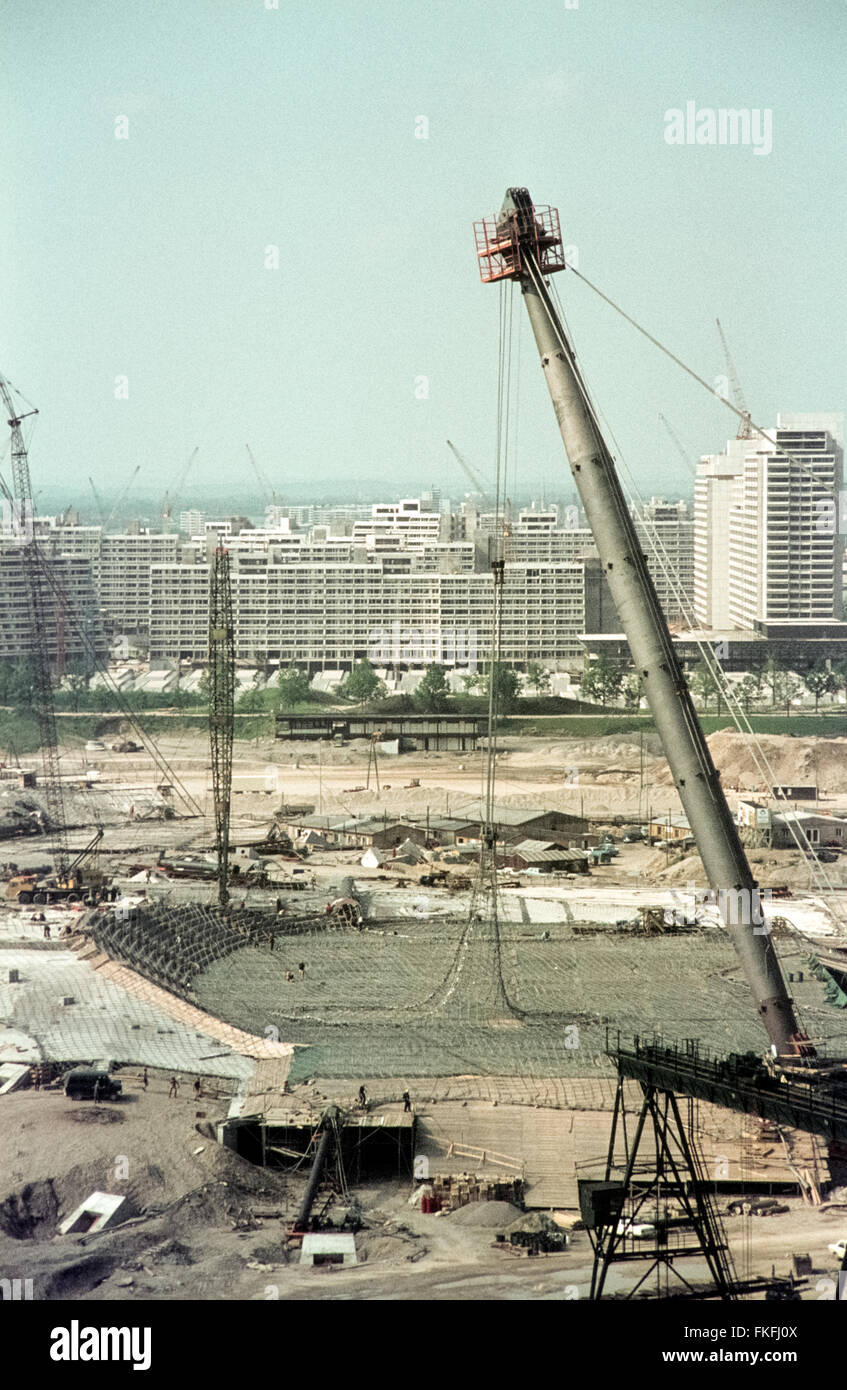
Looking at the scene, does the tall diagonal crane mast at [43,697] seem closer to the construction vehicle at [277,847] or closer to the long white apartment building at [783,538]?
the construction vehicle at [277,847]

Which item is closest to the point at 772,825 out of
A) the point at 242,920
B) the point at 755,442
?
the point at 242,920

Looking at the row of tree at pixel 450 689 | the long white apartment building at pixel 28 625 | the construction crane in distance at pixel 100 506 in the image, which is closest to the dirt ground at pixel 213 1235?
the row of tree at pixel 450 689

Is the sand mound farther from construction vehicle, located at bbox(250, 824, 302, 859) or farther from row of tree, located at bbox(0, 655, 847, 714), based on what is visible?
construction vehicle, located at bbox(250, 824, 302, 859)


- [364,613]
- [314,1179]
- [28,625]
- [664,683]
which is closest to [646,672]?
[664,683]

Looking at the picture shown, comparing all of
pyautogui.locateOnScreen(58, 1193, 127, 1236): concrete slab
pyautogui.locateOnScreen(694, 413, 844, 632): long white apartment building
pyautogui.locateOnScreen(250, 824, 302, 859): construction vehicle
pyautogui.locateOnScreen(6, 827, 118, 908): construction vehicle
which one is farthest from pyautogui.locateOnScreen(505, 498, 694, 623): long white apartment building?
pyautogui.locateOnScreen(58, 1193, 127, 1236): concrete slab

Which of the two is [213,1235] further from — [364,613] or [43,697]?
[364,613]
